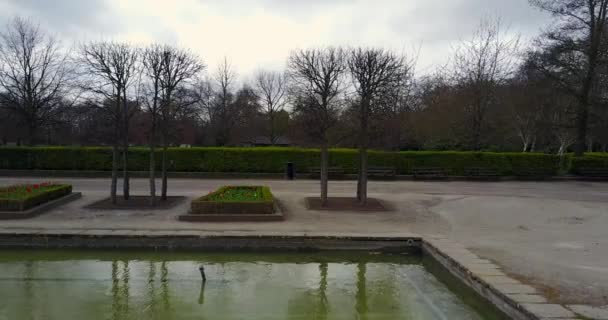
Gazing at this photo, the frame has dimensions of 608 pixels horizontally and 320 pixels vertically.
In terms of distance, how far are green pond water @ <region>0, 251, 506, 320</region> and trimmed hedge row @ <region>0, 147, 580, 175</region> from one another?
14478 mm

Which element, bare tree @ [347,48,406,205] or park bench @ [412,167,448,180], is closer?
bare tree @ [347,48,406,205]

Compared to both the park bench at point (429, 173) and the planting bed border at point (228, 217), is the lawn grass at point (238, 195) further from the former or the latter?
the park bench at point (429, 173)

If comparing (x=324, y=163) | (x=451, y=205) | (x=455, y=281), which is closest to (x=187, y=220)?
(x=324, y=163)

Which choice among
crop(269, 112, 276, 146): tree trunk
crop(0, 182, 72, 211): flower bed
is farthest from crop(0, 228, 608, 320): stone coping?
Answer: crop(269, 112, 276, 146): tree trunk

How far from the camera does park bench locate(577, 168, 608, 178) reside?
24.3 m

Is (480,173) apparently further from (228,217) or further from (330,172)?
(228,217)

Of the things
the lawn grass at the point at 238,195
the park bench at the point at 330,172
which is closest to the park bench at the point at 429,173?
the park bench at the point at 330,172

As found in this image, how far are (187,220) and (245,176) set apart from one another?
11647 millimetres

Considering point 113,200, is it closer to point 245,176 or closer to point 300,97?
point 300,97

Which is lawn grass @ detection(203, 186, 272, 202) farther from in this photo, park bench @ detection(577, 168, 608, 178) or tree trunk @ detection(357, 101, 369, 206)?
park bench @ detection(577, 168, 608, 178)

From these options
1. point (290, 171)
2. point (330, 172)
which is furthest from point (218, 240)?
point (330, 172)

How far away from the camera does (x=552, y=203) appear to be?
14758 mm

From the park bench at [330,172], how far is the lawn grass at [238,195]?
7.86m

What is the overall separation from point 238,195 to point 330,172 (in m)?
10.2
